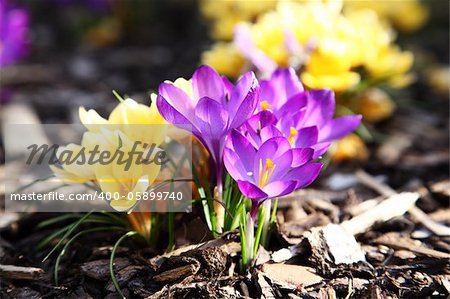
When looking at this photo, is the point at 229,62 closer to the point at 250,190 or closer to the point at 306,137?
the point at 306,137

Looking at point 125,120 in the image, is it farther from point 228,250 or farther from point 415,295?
point 415,295

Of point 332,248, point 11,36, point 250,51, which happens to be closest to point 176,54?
point 11,36

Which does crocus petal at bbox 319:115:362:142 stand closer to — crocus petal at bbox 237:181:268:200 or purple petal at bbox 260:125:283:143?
purple petal at bbox 260:125:283:143

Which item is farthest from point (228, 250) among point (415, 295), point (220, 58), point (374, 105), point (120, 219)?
point (374, 105)

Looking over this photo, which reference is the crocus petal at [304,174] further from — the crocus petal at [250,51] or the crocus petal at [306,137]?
the crocus petal at [250,51]

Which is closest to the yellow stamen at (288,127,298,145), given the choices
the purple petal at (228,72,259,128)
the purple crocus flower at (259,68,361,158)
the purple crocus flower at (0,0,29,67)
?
the purple crocus flower at (259,68,361,158)

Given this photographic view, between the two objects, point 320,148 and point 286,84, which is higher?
point 286,84

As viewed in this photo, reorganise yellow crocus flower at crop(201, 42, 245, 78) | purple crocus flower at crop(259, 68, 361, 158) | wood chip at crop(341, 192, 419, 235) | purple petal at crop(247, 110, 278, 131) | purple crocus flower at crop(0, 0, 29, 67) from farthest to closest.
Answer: purple crocus flower at crop(0, 0, 29, 67)
yellow crocus flower at crop(201, 42, 245, 78)
wood chip at crop(341, 192, 419, 235)
purple crocus flower at crop(259, 68, 361, 158)
purple petal at crop(247, 110, 278, 131)
